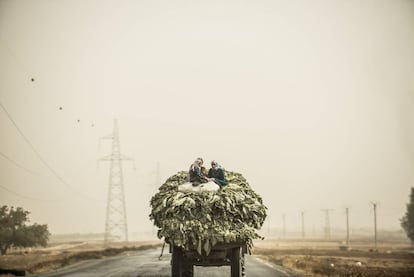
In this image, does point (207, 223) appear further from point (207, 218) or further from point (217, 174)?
point (217, 174)

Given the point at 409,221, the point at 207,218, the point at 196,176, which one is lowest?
the point at 409,221

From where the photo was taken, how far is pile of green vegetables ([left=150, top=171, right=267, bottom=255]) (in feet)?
42.9

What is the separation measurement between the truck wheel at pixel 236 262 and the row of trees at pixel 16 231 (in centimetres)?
6523

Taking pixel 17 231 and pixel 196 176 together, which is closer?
pixel 196 176

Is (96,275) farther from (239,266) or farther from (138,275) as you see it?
(239,266)

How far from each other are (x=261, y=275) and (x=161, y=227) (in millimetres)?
10336

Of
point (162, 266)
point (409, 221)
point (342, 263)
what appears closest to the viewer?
point (162, 266)

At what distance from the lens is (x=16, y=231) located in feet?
243

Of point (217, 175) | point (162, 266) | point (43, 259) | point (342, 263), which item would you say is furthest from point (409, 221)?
point (217, 175)

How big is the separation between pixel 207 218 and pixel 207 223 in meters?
0.13

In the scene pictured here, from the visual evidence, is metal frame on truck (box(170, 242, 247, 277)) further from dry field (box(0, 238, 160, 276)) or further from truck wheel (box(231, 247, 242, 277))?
dry field (box(0, 238, 160, 276))

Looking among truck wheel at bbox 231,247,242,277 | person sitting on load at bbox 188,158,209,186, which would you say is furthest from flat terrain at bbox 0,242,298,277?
person sitting on load at bbox 188,158,209,186

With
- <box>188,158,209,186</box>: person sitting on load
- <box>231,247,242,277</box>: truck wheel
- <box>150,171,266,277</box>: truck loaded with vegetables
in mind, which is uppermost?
<box>188,158,209,186</box>: person sitting on load

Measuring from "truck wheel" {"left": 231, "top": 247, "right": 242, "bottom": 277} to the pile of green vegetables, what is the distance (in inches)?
16.0
